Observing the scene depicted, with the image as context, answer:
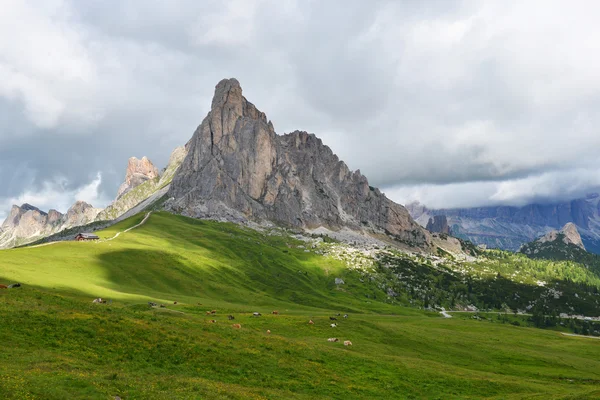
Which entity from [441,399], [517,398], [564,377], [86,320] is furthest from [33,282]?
[564,377]

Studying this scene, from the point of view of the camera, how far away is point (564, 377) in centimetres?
6500

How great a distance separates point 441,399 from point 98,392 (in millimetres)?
34317

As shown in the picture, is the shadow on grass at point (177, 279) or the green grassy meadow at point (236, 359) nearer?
the green grassy meadow at point (236, 359)

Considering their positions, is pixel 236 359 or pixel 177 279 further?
pixel 177 279

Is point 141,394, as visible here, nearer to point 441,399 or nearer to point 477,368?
Result: point 441,399

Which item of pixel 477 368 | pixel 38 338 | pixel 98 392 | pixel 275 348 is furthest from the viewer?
pixel 477 368

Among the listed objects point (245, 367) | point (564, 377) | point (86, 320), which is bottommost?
point (564, 377)

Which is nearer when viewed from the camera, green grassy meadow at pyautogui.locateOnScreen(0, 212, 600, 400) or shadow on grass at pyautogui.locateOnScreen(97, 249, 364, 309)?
green grassy meadow at pyautogui.locateOnScreen(0, 212, 600, 400)

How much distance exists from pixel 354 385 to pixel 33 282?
78.9 m

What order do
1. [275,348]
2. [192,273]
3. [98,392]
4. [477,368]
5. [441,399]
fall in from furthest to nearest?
[192,273] < [477,368] < [275,348] < [441,399] < [98,392]

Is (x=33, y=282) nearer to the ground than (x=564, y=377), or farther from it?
farther from it

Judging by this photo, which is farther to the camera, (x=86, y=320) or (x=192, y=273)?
(x=192, y=273)

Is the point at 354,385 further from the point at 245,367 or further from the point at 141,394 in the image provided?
the point at 141,394

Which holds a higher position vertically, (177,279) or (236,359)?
(177,279)
